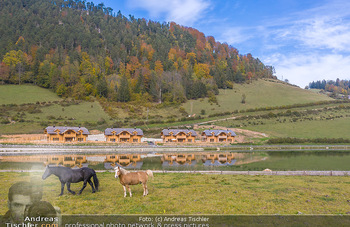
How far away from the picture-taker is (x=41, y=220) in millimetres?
6922

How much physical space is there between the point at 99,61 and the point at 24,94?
161ft

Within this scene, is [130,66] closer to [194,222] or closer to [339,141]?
[339,141]

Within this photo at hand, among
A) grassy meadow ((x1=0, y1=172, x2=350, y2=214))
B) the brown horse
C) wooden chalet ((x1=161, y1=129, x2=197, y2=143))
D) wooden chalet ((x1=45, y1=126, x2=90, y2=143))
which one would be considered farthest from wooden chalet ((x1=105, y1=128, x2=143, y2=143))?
the brown horse

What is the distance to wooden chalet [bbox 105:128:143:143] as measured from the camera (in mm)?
73188

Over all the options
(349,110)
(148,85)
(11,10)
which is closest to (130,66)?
(148,85)

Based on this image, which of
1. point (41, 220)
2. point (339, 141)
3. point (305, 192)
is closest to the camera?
point (41, 220)

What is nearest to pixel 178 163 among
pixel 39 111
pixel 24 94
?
pixel 39 111

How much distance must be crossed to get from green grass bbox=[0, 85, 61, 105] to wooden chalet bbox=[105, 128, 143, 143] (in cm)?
5404

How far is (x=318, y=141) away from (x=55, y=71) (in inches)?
4940

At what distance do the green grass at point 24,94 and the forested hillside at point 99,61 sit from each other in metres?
5.74

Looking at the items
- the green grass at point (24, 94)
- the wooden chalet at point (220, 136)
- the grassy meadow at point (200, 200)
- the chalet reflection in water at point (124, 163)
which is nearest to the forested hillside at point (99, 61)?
the green grass at point (24, 94)

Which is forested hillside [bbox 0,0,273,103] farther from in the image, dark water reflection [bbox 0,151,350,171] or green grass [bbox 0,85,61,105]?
dark water reflection [bbox 0,151,350,171]

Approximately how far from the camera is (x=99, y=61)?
146 m

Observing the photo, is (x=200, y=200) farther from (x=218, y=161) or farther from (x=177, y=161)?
(x=218, y=161)
